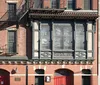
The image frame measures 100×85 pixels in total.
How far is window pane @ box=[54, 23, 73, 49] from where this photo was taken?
36719mm

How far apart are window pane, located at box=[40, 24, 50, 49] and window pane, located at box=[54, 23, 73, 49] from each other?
0.61m

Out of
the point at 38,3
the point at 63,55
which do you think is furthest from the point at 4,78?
the point at 38,3

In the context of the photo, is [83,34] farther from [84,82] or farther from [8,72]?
[8,72]

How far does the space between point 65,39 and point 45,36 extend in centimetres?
173

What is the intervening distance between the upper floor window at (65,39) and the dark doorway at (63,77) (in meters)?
1.35

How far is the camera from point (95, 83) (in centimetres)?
3703

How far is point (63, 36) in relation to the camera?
36.8 meters

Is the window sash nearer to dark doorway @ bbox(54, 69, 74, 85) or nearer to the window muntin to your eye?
the window muntin

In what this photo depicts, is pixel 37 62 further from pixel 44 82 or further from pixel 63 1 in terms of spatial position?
pixel 63 1

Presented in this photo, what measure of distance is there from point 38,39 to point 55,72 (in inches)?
128

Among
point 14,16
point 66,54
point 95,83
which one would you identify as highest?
point 14,16

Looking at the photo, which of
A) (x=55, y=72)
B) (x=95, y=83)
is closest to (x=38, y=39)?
(x=55, y=72)

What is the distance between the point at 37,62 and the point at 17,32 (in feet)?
10.0

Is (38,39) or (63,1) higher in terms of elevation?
(63,1)
